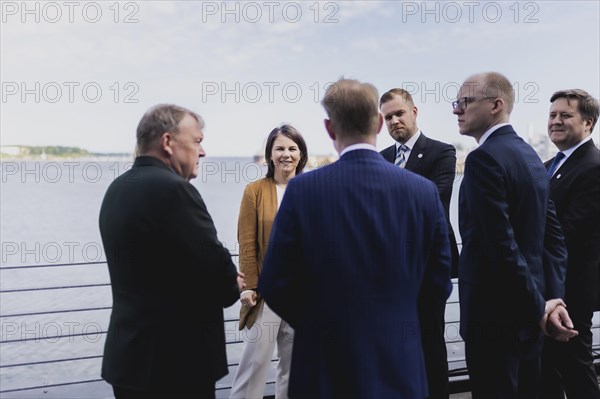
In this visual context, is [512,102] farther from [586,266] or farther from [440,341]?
[440,341]

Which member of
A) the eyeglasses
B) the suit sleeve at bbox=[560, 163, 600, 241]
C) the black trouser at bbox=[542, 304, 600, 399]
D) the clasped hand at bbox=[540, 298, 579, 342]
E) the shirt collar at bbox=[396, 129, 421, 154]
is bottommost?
the black trouser at bbox=[542, 304, 600, 399]

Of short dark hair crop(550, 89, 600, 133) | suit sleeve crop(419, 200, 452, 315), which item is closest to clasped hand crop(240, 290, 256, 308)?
suit sleeve crop(419, 200, 452, 315)

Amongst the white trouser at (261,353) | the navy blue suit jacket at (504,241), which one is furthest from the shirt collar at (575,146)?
the white trouser at (261,353)

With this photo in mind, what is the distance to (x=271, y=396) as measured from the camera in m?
2.71

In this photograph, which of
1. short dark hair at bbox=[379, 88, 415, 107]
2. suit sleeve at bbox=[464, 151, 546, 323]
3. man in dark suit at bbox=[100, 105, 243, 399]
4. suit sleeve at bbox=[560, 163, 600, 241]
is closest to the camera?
man in dark suit at bbox=[100, 105, 243, 399]

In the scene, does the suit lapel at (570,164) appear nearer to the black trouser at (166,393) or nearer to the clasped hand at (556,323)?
the clasped hand at (556,323)

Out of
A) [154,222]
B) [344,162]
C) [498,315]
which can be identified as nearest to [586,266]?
[498,315]

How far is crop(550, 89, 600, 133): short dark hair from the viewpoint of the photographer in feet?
7.89

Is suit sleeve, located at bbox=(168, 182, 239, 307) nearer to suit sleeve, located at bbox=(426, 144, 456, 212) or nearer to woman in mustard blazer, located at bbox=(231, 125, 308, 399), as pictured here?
woman in mustard blazer, located at bbox=(231, 125, 308, 399)

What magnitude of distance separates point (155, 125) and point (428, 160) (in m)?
1.39

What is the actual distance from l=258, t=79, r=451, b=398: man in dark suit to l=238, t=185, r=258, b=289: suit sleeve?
37.6 inches

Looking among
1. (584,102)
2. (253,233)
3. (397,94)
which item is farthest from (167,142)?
(584,102)

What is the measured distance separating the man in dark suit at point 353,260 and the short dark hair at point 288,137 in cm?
110

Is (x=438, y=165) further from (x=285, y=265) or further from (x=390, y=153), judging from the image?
(x=285, y=265)
